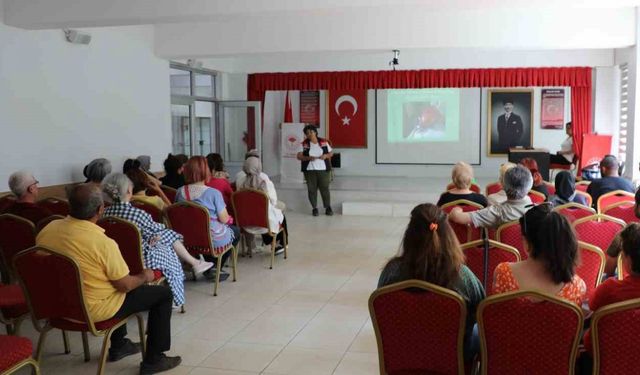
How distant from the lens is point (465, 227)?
4574 millimetres

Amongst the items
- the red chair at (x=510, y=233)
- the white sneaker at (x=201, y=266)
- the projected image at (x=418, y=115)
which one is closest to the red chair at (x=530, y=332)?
the red chair at (x=510, y=233)

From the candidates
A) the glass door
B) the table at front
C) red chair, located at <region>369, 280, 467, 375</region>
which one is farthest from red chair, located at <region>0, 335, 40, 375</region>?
the glass door

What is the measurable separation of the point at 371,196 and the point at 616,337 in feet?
29.2

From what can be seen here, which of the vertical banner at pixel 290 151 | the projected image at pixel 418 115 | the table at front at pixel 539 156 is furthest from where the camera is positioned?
the projected image at pixel 418 115

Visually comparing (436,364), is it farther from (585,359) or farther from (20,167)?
(20,167)

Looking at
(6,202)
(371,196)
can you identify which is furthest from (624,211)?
(371,196)

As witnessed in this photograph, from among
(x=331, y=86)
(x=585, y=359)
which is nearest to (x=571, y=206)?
(x=585, y=359)

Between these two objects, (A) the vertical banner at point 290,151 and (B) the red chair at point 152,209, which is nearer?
(B) the red chair at point 152,209

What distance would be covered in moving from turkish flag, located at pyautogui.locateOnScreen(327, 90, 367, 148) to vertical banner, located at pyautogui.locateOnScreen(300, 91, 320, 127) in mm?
278

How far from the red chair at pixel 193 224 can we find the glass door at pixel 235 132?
7301 mm

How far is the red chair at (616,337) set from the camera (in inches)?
87.2

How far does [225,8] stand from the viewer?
20.8ft

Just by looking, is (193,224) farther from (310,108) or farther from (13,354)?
(310,108)

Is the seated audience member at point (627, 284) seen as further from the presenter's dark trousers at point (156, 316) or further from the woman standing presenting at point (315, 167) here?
the woman standing presenting at point (315, 167)
